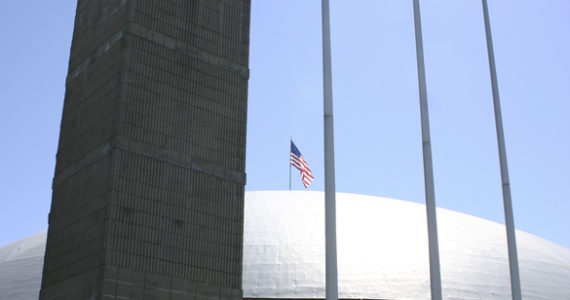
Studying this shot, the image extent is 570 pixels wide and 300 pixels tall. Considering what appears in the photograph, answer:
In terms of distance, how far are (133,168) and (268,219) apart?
1566 cm

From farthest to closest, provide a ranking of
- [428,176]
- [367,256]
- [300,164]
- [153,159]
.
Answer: [300,164], [367,256], [153,159], [428,176]

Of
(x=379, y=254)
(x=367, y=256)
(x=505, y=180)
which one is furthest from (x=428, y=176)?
(x=379, y=254)

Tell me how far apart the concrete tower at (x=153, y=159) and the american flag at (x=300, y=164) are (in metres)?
14.6

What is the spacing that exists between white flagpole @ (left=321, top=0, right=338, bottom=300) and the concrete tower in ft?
20.8

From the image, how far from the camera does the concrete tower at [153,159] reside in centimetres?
2505

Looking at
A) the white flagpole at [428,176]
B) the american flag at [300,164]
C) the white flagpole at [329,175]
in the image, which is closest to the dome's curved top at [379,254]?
the american flag at [300,164]

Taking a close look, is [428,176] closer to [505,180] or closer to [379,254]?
[505,180]

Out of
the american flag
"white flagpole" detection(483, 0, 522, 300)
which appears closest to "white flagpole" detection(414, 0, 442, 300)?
"white flagpole" detection(483, 0, 522, 300)

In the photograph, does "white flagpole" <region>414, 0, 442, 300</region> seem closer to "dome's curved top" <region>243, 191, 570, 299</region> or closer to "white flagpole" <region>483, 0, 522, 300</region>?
"white flagpole" <region>483, 0, 522, 300</region>

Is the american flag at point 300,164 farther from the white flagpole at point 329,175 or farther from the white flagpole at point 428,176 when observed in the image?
the white flagpole at point 329,175

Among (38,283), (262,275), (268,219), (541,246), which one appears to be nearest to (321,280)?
(262,275)

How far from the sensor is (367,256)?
123 feet

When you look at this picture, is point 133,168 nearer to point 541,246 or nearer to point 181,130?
point 181,130

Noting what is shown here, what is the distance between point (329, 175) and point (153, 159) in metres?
7.42
